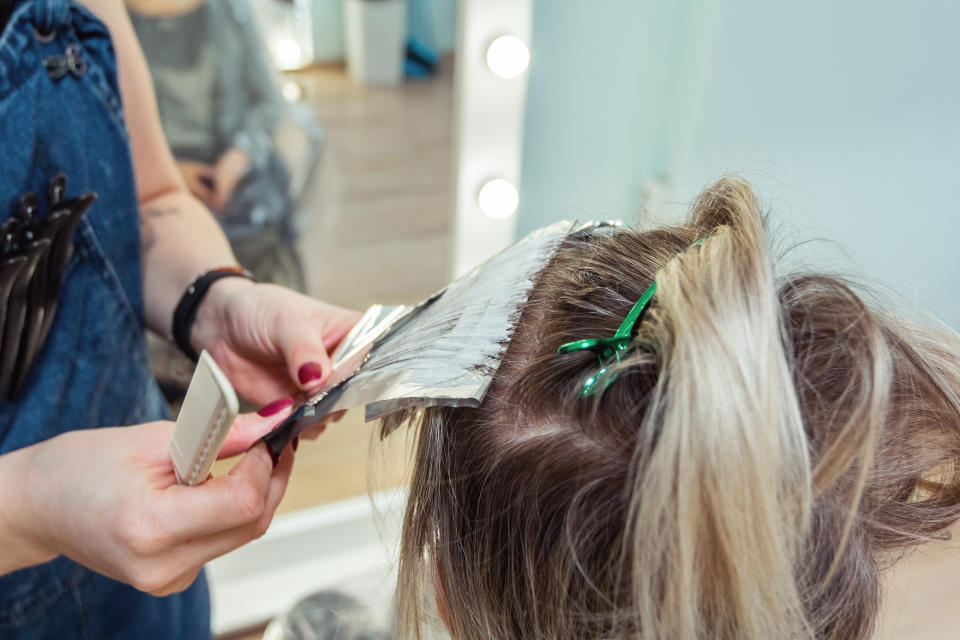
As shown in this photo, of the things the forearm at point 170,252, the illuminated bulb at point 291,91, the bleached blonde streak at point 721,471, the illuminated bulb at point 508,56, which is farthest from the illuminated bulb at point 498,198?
the bleached blonde streak at point 721,471

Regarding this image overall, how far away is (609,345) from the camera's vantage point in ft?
1.49

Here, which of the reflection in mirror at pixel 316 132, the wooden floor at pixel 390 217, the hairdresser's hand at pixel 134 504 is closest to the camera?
the hairdresser's hand at pixel 134 504

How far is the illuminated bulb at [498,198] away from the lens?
4.29 ft

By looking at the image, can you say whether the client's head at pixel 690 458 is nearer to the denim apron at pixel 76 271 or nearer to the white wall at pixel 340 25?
the denim apron at pixel 76 271

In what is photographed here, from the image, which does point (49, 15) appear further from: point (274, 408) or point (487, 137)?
point (487, 137)

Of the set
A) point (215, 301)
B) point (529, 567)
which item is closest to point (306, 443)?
point (215, 301)

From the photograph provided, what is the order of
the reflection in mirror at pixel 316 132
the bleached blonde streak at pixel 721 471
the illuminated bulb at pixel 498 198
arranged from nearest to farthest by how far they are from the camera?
1. the bleached blonde streak at pixel 721 471
2. the reflection in mirror at pixel 316 132
3. the illuminated bulb at pixel 498 198

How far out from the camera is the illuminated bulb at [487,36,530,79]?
1.19 metres

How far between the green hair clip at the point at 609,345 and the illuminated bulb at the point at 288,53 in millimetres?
800

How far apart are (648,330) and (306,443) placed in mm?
1024

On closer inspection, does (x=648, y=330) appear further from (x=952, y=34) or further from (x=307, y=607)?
(x=952, y=34)

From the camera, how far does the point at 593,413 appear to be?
465 millimetres

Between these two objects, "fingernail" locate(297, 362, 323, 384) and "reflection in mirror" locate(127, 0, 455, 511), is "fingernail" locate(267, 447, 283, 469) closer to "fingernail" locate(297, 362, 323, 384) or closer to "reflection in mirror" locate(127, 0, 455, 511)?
"fingernail" locate(297, 362, 323, 384)

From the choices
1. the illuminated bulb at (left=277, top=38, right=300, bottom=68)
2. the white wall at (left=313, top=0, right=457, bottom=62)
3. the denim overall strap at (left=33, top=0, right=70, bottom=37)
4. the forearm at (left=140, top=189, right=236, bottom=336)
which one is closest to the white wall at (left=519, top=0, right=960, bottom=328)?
the white wall at (left=313, top=0, right=457, bottom=62)
